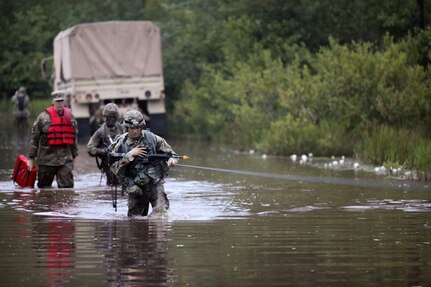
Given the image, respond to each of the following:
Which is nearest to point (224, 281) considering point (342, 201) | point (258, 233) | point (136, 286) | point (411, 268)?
point (136, 286)

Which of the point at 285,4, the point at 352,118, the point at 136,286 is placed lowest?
the point at 136,286

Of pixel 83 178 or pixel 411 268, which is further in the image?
pixel 83 178

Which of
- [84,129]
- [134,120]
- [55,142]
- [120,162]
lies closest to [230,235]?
[120,162]

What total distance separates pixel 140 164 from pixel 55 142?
17.2ft

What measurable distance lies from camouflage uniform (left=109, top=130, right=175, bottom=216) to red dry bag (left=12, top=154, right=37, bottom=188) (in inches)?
216

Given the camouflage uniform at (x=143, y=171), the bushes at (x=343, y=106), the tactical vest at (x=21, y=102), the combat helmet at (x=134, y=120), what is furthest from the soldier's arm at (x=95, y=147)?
the tactical vest at (x=21, y=102)

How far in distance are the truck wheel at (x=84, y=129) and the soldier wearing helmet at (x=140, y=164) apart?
21383 millimetres

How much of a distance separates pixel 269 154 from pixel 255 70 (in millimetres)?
7507

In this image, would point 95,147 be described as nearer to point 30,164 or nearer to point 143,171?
point 30,164

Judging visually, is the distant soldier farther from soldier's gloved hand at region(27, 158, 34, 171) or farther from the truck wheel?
soldier's gloved hand at region(27, 158, 34, 171)

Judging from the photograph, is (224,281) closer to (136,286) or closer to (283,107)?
(136,286)

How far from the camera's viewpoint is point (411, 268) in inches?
480

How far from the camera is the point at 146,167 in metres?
16.4

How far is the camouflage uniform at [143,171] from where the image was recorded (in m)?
16.4
